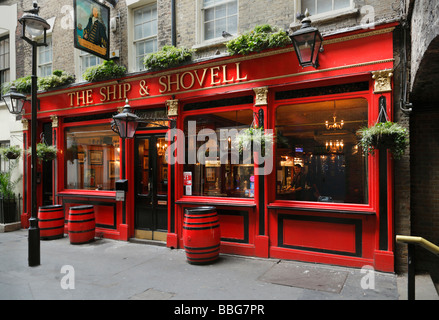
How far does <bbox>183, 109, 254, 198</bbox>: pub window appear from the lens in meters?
6.97

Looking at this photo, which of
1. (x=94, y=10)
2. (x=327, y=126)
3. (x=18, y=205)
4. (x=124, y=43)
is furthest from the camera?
(x=18, y=205)

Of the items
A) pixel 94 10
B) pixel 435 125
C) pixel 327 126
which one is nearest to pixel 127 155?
pixel 94 10

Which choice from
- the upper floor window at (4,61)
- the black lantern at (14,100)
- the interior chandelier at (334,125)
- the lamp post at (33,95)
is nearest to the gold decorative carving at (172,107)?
the lamp post at (33,95)

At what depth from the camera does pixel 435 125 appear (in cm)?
563

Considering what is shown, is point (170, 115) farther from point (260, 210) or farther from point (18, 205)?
point (18, 205)

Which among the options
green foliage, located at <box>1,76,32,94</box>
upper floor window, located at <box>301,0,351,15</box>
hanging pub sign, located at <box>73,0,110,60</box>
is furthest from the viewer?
green foliage, located at <box>1,76,32,94</box>

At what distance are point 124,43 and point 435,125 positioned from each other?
762cm

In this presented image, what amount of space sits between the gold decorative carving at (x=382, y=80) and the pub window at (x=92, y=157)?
6510mm

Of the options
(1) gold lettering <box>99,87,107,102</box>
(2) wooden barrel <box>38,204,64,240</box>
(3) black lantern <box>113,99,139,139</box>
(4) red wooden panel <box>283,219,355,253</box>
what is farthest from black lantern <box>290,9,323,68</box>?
(2) wooden barrel <box>38,204,64,240</box>

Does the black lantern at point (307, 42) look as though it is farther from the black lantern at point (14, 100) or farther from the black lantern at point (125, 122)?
the black lantern at point (14, 100)

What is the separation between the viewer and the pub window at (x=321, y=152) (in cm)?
591

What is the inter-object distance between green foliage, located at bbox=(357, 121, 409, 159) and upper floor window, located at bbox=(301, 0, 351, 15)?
103 inches

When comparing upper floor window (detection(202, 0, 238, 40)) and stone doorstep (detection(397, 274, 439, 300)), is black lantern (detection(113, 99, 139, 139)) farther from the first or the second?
stone doorstep (detection(397, 274, 439, 300))

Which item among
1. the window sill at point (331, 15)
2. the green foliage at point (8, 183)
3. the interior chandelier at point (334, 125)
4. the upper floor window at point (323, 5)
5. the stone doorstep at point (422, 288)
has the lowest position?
the stone doorstep at point (422, 288)
